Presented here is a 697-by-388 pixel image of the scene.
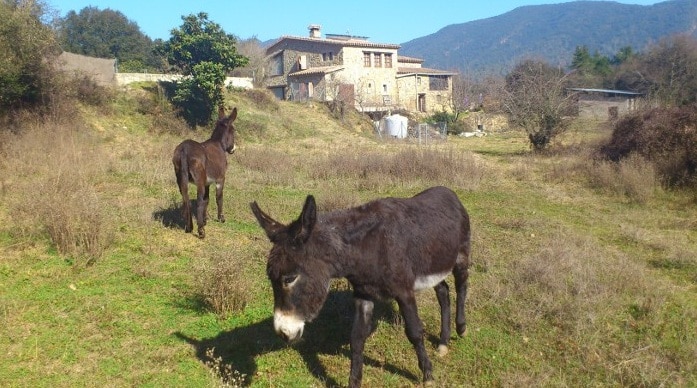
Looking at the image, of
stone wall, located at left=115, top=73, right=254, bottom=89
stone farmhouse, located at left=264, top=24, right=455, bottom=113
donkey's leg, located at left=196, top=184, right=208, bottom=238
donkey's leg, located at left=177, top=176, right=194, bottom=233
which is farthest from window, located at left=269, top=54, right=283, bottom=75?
donkey's leg, located at left=177, top=176, right=194, bottom=233

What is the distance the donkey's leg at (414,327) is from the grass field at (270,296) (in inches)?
9.0

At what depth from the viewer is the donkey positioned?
3539 millimetres

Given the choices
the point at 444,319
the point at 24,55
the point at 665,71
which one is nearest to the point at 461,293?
the point at 444,319

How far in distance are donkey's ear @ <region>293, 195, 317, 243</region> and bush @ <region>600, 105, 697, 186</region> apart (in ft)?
43.4

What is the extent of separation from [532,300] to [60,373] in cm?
515

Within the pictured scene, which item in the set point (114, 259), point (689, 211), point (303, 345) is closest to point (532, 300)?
point (303, 345)

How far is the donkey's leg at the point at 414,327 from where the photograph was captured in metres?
4.03

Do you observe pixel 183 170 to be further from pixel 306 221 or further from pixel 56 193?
pixel 306 221

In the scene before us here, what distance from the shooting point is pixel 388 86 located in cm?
5050

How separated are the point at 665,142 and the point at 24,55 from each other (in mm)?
20617

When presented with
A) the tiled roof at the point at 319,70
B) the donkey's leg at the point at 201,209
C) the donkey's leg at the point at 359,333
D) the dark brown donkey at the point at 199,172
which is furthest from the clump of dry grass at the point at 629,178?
the tiled roof at the point at 319,70

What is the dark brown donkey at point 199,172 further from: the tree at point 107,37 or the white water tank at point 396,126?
the tree at point 107,37

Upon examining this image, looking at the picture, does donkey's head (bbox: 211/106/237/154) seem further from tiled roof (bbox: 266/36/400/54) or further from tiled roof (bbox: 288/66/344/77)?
tiled roof (bbox: 266/36/400/54)

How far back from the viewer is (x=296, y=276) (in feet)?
11.6
